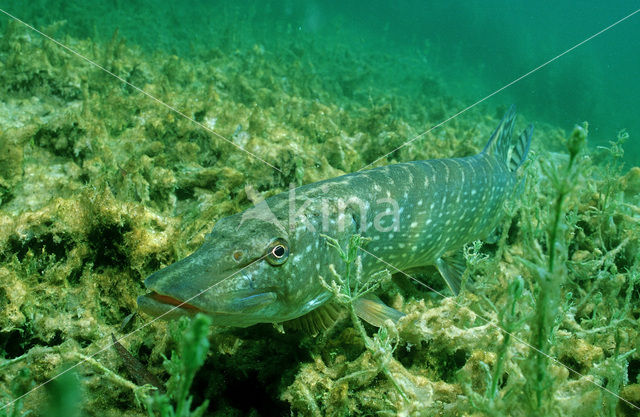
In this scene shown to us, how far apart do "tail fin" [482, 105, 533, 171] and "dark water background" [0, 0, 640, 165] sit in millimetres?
10021

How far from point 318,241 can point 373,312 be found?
689 millimetres

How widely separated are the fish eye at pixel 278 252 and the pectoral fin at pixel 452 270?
190cm

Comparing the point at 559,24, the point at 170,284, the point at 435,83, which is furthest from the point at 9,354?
the point at 559,24

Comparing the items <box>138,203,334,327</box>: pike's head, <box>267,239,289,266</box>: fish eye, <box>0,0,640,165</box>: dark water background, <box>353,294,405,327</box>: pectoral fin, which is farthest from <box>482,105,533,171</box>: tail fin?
<box>0,0,640,165</box>: dark water background

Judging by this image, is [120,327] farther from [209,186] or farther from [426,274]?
[426,274]

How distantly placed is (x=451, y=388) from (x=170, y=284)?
172 centimetres

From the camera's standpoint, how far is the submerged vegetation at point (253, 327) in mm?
1469

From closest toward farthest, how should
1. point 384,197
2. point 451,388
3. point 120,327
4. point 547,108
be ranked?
→ point 451,388 < point 120,327 < point 384,197 < point 547,108

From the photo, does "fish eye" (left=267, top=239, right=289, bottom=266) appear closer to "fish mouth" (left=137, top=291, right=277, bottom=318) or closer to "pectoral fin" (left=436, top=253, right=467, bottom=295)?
"fish mouth" (left=137, top=291, right=277, bottom=318)

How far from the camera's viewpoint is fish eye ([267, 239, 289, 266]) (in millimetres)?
2238

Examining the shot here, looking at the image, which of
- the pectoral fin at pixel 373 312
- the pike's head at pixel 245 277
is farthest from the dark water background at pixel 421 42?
the pectoral fin at pixel 373 312

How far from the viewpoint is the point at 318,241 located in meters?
2.52

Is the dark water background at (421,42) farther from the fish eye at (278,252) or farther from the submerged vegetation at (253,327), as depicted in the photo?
the fish eye at (278,252)

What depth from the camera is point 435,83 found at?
63.4 feet
